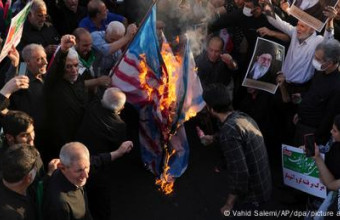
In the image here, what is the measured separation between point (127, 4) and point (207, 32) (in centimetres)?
202

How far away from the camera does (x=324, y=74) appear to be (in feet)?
16.0

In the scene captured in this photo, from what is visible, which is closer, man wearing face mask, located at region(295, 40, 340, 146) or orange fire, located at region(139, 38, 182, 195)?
man wearing face mask, located at region(295, 40, 340, 146)

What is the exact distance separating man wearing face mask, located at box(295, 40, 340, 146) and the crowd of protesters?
1cm

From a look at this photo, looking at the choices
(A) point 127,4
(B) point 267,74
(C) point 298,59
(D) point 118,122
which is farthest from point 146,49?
(A) point 127,4

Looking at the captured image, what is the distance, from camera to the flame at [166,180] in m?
5.62

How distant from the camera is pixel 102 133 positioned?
434 cm

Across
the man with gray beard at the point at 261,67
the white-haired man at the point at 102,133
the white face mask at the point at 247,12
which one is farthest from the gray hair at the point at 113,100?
the white face mask at the point at 247,12

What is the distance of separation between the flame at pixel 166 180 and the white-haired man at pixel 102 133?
128 cm

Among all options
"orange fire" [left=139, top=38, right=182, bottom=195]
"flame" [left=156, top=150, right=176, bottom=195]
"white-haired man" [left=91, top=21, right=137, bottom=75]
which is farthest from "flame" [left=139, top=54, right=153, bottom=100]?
"flame" [left=156, top=150, right=176, bottom=195]

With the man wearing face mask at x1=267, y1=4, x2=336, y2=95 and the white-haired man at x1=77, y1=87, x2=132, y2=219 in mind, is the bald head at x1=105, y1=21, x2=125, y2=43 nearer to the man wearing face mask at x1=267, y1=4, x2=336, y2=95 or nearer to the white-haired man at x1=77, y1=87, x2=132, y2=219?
the white-haired man at x1=77, y1=87, x2=132, y2=219

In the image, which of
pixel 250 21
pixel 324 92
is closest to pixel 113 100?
pixel 324 92

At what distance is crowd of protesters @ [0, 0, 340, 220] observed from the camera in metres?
3.35

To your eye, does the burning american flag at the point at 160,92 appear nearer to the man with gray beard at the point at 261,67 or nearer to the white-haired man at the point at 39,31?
the man with gray beard at the point at 261,67

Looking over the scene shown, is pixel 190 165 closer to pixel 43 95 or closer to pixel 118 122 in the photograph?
pixel 118 122
